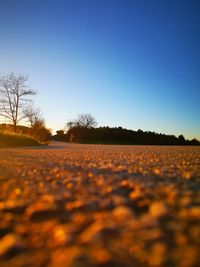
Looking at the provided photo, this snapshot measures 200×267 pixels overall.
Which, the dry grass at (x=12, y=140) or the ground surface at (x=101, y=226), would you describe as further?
the dry grass at (x=12, y=140)

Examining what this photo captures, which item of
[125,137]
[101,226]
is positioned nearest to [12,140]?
[101,226]

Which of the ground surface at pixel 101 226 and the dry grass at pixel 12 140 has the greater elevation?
the dry grass at pixel 12 140

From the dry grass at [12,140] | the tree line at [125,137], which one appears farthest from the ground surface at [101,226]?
the tree line at [125,137]

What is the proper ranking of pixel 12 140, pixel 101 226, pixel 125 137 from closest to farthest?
1. pixel 101 226
2. pixel 12 140
3. pixel 125 137

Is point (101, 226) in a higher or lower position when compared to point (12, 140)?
lower

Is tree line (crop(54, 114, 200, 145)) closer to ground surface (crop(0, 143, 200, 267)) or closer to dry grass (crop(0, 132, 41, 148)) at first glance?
dry grass (crop(0, 132, 41, 148))

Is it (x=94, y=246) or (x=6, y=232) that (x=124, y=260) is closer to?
(x=94, y=246)

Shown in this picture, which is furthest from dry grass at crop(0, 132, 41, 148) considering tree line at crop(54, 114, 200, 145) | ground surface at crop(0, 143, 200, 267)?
tree line at crop(54, 114, 200, 145)

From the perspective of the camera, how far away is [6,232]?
3.53ft

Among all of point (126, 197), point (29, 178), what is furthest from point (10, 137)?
point (126, 197)

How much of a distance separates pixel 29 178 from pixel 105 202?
1.21 meters

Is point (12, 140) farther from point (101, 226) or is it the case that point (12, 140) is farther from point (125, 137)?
point (125, 137)

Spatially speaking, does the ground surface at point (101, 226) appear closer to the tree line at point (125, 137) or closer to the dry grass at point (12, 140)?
the dry grass at point (12, 140)

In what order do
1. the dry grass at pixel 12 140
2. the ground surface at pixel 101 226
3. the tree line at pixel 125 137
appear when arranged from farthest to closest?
the tree line at pixel 125 137
the dry grass at pixel 12 140
the ground surface at pixel 101 226
